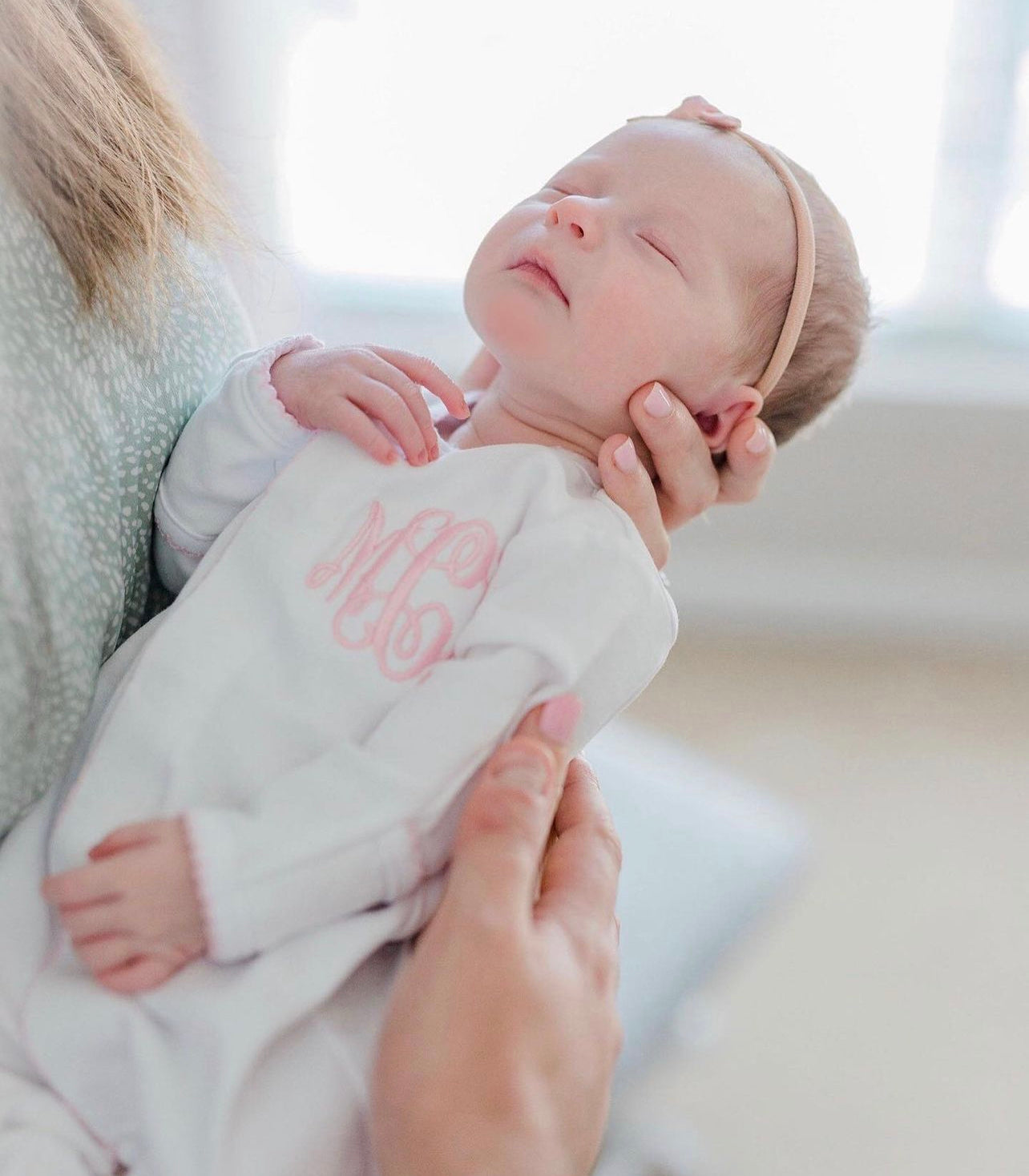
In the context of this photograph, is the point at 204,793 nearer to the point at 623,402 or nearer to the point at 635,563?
the point at 635,563

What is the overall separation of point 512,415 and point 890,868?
1.27m

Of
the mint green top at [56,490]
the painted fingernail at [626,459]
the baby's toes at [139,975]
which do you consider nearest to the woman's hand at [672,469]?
the painted fingernail at [626,459]

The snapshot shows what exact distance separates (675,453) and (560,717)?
0.86 feet

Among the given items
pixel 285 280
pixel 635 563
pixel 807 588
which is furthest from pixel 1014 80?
pixel 635 563

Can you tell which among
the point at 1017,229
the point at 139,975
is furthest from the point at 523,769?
the point at 1017,229

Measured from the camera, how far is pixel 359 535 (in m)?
0.82

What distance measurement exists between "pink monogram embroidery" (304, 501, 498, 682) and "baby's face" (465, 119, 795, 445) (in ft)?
0.53

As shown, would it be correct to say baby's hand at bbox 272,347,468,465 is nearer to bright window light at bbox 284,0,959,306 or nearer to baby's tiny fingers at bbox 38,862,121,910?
baby's tiny fingers at bbox 38,862,121,910

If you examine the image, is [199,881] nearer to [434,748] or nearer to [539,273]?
[434,748]

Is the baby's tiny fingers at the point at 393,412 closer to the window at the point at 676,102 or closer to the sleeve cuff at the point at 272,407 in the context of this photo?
the sleeve cuff at the point at 272,407

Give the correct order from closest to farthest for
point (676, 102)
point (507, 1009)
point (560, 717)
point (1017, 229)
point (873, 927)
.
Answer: point (507, 1009)
point (560, 717)
point (873, 927)
point (676, 102)
point (1017, 229)

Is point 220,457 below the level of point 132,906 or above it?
above

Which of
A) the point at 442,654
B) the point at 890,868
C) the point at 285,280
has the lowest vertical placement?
the point at 890,868

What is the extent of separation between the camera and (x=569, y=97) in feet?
7.01
